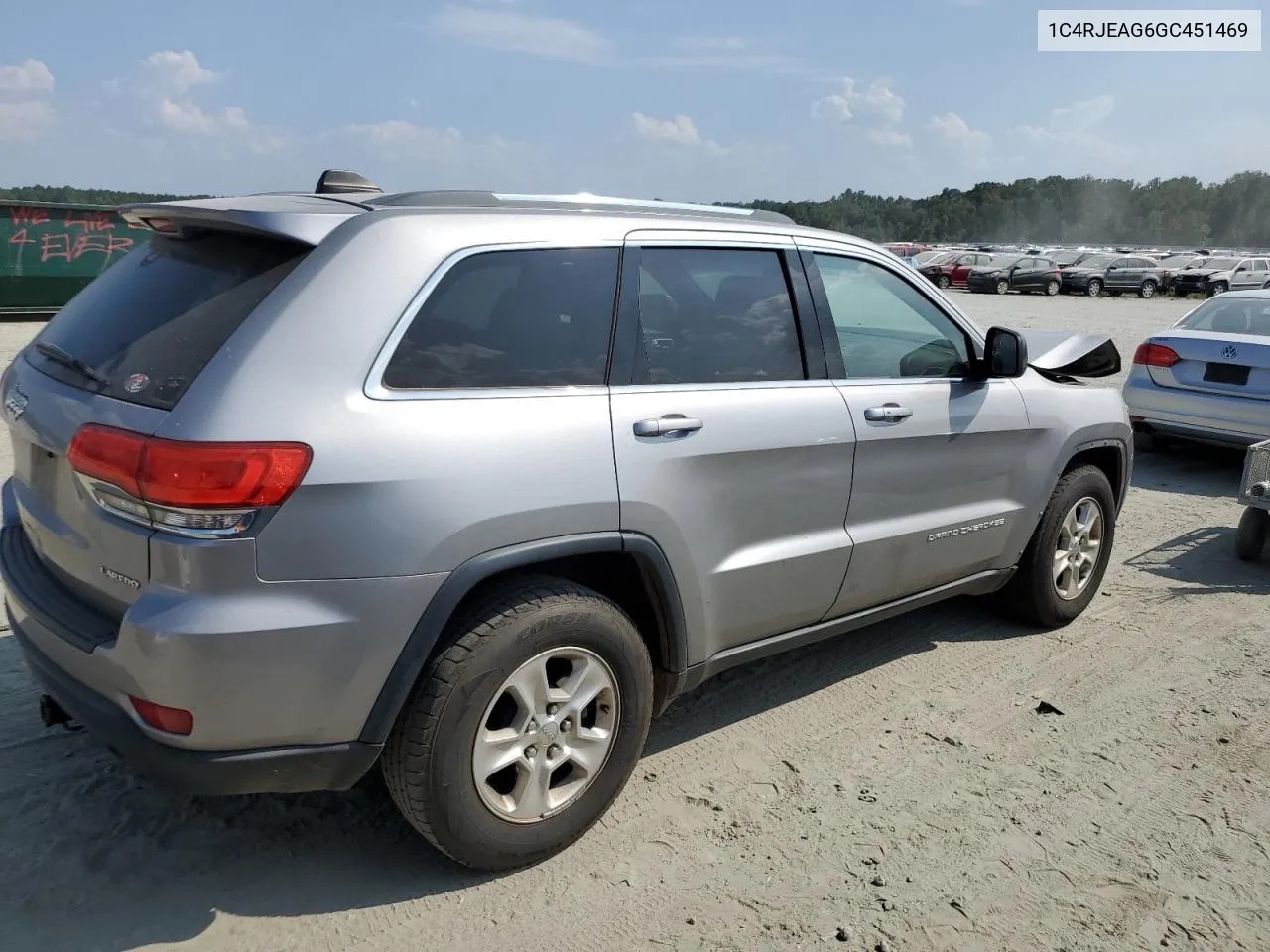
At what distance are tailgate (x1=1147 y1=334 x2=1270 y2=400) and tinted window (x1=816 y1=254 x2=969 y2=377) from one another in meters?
4.87

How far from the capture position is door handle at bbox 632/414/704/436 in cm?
309

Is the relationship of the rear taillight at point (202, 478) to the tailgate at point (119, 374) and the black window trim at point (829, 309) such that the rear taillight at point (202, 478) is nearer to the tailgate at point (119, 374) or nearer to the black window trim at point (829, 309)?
the tailgate at point (119, 374)

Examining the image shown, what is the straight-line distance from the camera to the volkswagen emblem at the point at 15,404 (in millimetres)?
3023

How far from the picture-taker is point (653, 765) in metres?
3.69

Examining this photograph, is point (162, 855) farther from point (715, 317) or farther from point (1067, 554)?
point (1067, 554)

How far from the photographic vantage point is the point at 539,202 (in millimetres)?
3250

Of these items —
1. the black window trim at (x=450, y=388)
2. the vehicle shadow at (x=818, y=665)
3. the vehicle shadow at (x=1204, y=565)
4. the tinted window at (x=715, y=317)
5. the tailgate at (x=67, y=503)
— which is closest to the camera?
the tailgate at (x=67, y=503)

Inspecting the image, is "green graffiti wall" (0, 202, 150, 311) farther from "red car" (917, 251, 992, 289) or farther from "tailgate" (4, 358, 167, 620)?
"red car" (917, 251, 992, 289)

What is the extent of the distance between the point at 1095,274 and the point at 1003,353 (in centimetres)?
3813

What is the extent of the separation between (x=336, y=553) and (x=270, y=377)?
450 millimetres

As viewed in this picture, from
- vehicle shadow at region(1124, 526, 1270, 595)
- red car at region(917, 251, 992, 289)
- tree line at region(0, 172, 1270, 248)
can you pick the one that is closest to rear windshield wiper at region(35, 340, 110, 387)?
vehicle shadow at region(1124, 526, 1270, 595)

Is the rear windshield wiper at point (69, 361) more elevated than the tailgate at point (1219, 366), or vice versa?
the rear windshield wiper at point (69, 361)

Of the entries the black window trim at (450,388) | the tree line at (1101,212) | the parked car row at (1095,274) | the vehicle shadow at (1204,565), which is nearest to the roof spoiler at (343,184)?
the black window trim at (450,388)

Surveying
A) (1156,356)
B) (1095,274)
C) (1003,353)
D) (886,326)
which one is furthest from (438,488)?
(1095,274)
